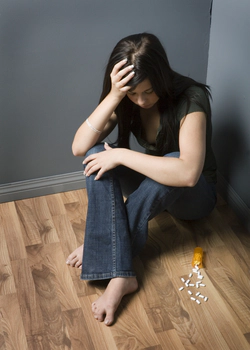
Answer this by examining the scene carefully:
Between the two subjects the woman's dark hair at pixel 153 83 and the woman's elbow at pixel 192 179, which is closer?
the woman's dark hair at pixel 153 83

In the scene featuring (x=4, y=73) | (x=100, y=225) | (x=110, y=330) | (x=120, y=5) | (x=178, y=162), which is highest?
(x=120, y=5)

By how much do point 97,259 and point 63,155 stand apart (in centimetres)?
63

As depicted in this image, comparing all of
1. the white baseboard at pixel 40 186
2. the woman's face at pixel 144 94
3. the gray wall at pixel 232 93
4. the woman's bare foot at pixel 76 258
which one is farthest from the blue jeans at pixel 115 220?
the white baseboard at pixel 40 186

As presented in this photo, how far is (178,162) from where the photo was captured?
1.73 meters

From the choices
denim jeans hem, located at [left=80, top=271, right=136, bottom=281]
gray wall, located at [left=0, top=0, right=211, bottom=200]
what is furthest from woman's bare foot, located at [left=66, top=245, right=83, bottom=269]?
gray wall, located at [left=0, top=0, right=211, bottom=200]

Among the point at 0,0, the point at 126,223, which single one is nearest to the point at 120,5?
the point at 0,0

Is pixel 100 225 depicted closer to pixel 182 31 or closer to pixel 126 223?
pixel 126 223

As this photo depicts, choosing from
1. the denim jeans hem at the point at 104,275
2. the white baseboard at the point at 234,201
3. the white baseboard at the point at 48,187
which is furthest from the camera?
the white baseboard at the point at 48,187

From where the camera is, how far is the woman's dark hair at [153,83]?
162cm

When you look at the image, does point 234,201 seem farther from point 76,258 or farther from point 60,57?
point 60,57

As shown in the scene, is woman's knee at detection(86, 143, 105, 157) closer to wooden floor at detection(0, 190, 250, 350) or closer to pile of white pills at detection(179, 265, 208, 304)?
wooden floor at detection(0, 190, 250, 350)

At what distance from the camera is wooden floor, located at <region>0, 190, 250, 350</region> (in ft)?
5.57

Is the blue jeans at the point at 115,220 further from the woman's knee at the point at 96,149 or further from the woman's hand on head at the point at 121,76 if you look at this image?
the woman's hand on head at the point at 121,76

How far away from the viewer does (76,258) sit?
1983mm
